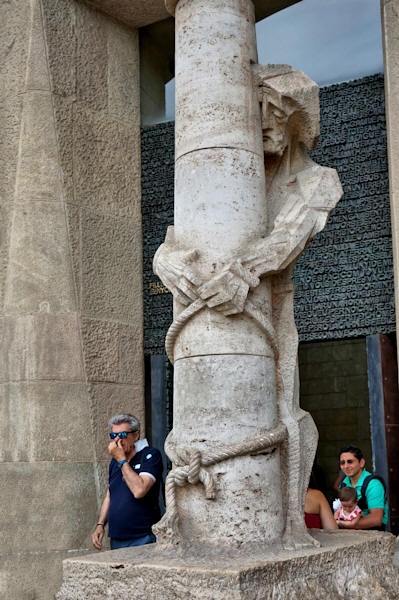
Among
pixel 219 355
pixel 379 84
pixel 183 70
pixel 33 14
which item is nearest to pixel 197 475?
pixel 219 355

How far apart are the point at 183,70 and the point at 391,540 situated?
237 centimetres

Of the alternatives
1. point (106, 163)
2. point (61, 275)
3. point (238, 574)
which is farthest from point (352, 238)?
point (238, 574)

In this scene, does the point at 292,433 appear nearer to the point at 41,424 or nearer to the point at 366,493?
the point at 366,493

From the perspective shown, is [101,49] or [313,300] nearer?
[313,300]

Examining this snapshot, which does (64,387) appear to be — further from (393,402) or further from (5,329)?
(393,402)

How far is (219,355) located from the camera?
3264 millimetres

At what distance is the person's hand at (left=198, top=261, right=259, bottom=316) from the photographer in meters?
3.23

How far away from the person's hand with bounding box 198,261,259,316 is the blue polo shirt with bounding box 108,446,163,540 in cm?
115

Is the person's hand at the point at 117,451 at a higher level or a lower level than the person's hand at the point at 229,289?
lower

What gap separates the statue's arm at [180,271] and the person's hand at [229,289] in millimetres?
52

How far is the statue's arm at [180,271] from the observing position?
331cm

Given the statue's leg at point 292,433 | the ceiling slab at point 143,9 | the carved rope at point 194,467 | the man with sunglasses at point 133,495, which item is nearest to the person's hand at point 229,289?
the statue's leg at point 292,433

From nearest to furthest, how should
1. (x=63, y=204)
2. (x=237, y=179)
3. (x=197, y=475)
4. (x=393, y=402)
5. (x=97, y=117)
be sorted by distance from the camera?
1. (x=197, y=475)
2. (x=237, y=179)
3. (x=393, y=402)
4. (x=63, y=204)
5. (x=97, y=117)

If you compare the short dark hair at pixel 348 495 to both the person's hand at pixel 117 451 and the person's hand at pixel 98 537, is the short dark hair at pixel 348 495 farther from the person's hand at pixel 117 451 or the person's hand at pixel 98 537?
the person's hand at pixel 98 537
